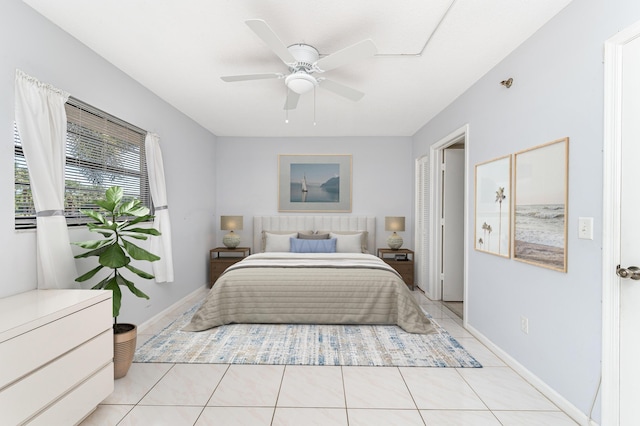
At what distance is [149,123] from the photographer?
363 cm

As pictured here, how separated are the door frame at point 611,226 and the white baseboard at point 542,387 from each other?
7.5 inches

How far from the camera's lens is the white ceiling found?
7.06 ft

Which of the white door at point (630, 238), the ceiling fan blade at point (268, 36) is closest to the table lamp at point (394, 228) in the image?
the ceiling fan blade at point (268, 36)

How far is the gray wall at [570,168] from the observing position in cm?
188

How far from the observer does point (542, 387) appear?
2293 mm

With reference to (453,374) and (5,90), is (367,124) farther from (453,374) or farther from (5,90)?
(5,90)

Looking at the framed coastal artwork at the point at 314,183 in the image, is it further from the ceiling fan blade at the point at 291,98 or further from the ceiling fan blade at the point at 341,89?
the ceiling fan blade at the point at 341,89

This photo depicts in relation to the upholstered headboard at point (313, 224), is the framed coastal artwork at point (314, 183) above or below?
above

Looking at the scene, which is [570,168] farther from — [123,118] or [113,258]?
[123,118]

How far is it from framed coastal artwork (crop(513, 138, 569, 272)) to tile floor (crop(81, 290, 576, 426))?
0.96 metres

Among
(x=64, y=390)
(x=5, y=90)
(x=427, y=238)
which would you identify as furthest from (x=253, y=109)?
(x=64, y=390)

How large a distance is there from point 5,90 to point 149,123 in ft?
5.36

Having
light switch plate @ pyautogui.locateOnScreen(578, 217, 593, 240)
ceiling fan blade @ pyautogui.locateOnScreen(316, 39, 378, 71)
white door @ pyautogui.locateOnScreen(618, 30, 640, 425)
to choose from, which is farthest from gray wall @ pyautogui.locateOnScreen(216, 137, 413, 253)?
white door @ pyautogui.locateOnScreen(618, 30, 640, 425)

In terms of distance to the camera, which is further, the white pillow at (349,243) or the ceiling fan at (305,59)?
the white pillow at (349,243)
